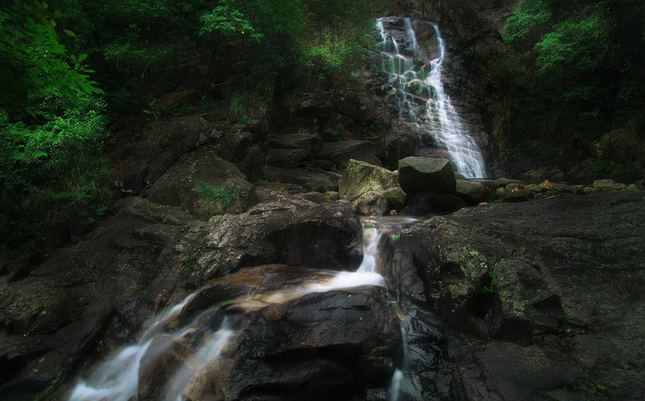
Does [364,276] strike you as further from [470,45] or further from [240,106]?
[470,45]

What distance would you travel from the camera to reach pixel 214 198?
772 centimetres

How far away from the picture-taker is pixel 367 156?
1273 cm

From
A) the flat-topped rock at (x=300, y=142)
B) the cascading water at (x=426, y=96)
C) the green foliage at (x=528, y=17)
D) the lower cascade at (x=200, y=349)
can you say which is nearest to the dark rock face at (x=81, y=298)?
the lower cascade at (x=200, y=349)

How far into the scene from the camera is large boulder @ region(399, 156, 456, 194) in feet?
28.3

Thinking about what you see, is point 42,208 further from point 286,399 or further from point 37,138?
point 286,399

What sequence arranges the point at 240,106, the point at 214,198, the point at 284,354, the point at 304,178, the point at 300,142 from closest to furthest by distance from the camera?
the point at 284,354
the point at 214,198
the point at 240,106
the point at 304,178
the point at 300,142

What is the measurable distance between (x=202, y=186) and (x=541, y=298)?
6.56 metres

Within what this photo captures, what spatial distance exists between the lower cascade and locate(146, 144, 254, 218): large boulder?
2803 mm

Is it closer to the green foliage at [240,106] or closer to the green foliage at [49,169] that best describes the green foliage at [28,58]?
the green foliage at [49,169]

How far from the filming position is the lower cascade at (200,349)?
3963 mm

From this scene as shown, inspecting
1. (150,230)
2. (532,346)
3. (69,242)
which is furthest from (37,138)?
(532,346)

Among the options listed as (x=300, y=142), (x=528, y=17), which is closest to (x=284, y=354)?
(x=300, y=142)

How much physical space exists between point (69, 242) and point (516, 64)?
17.6 m

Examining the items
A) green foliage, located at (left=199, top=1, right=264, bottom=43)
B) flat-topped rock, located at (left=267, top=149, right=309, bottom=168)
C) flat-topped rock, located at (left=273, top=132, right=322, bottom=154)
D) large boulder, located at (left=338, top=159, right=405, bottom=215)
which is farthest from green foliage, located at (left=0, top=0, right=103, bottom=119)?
flat-topped rock, located at (left=273, top=132, right=322, bottom=154)
